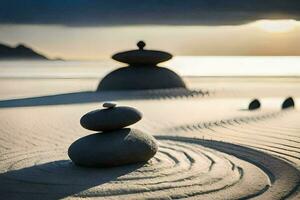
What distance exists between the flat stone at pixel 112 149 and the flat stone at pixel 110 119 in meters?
0.15

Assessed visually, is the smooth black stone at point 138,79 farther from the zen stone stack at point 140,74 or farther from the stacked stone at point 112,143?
the stacked stone at point 112,143

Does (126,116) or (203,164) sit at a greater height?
(126,116)

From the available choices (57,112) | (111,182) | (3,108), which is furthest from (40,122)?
(111,182)

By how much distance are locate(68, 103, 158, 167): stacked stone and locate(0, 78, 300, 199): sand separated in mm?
152

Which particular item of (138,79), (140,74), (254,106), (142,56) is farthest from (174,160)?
(140,74)

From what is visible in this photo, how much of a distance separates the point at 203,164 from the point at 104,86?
47.3ft

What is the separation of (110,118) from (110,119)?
19 millimetres

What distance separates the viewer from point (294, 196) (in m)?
5.90

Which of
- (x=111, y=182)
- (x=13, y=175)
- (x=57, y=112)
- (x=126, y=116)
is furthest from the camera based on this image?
(x=57, y=112)

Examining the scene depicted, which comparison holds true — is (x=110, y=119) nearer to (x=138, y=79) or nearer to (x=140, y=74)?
(x=138, y=79)

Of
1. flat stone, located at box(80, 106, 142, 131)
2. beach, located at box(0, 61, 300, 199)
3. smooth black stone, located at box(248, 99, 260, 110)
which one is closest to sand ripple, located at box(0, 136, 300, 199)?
beach, located at box(0, 61, 300, 199)

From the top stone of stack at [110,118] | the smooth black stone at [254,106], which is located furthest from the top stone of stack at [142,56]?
the top stone of stack at [110,118]

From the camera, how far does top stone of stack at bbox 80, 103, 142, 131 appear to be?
715 centimetres

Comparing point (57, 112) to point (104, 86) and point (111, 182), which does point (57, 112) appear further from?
point (111, 182)
